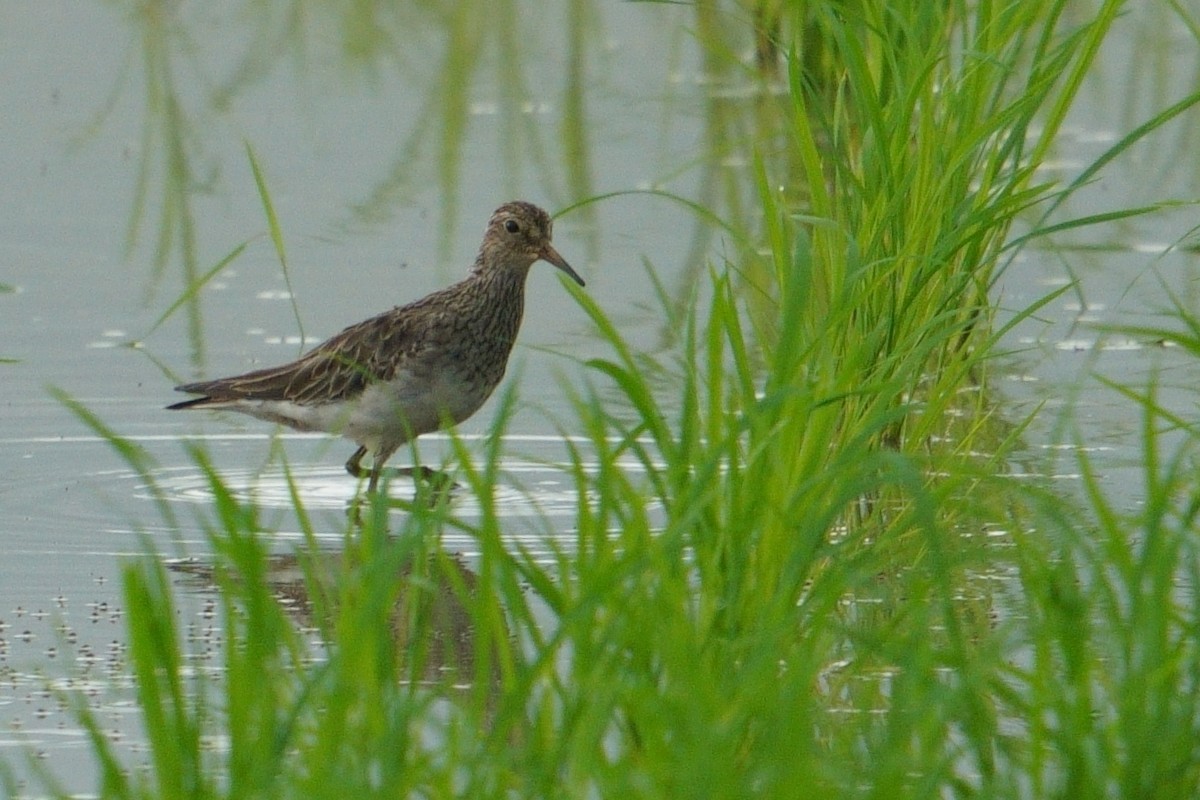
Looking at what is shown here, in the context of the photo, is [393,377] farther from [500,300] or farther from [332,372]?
[500,300]

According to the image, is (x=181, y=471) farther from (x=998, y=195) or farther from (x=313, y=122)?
(x=313, y=122)

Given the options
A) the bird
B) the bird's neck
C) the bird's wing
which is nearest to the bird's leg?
the bird

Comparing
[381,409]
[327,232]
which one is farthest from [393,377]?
[327,232]

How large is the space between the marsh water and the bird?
182 millimetres

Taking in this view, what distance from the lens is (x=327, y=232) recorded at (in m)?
10.7

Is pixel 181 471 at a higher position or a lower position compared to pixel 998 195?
lower

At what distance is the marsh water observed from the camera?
7199 mm

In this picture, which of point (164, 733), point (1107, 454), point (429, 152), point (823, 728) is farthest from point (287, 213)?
point (164, 733)

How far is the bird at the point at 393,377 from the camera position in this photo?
7977mm

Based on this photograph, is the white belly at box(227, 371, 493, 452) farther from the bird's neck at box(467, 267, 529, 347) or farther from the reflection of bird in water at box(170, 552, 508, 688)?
the reflection of bird in water at box(170, 552, 508, 688)

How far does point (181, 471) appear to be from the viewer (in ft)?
25.7

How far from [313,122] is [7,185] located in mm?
1905

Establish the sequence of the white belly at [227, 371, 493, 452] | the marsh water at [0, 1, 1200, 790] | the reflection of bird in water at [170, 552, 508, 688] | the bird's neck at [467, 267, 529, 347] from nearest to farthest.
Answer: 1. the reflection of bird in water at [170, 552, 508, 688]
2. the marsh water at [0, 1, 1200, 790]
3. the white belly at [227, 371, 493, 452]
4. the bird's neck at [467, 267, 529, 347]

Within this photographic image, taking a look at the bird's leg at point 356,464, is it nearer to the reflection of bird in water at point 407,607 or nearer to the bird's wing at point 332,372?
the bird's wing at point 332,372
